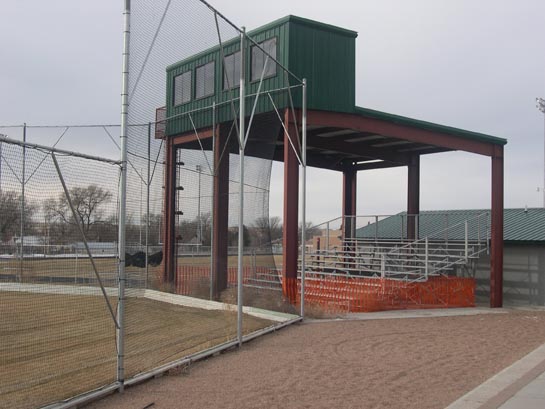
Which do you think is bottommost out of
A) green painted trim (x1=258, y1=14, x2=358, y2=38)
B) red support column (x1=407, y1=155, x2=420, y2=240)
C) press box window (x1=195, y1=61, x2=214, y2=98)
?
red support column (x1=407, y1=155, x2=420, y2=240)

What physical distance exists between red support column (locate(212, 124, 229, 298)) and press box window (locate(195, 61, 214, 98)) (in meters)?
1.24

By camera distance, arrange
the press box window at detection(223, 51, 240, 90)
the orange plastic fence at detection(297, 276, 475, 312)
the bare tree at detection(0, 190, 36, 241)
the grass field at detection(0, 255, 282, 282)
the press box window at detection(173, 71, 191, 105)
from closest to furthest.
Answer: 1. the bare tree at detection(0, 190, 36, 241)
2. the grass field at detection(0, 255, 282, 282)
3. the press box window at detection(173, 71, 191, 105)
4. the press box window at detection(223, 51, 240, 90)
5. the orange plastic fence at detection(297, 276, 475, 312)

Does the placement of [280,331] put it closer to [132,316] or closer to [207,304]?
[207,304]

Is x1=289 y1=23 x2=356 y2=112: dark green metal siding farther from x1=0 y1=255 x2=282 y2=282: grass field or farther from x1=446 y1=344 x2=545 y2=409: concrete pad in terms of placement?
x1=446 y1=344 x2=545 y2=409: concrete pad

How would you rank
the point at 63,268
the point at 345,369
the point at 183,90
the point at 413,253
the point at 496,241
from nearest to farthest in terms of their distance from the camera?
1. the point at 345,369
2. the point at 63,268
3. the point at 183,90
4. the point at 496,241
5. the point at 413,253

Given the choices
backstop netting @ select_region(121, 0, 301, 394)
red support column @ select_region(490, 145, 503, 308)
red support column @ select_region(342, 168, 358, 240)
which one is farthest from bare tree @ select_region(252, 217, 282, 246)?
red support column @ select_region(342, 168, 358, 240)

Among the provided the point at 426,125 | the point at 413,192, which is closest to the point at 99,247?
the point at 426,125

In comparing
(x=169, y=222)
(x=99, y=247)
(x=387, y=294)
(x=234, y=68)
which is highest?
(x=234, y=68)

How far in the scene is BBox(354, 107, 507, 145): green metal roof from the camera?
15145mm

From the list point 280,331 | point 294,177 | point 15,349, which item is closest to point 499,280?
point 294,177

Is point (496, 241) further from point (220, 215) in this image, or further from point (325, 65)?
point (220, 215)

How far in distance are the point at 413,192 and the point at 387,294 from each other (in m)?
7.65

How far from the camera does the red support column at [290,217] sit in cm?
1349

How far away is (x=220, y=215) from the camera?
476 inches
